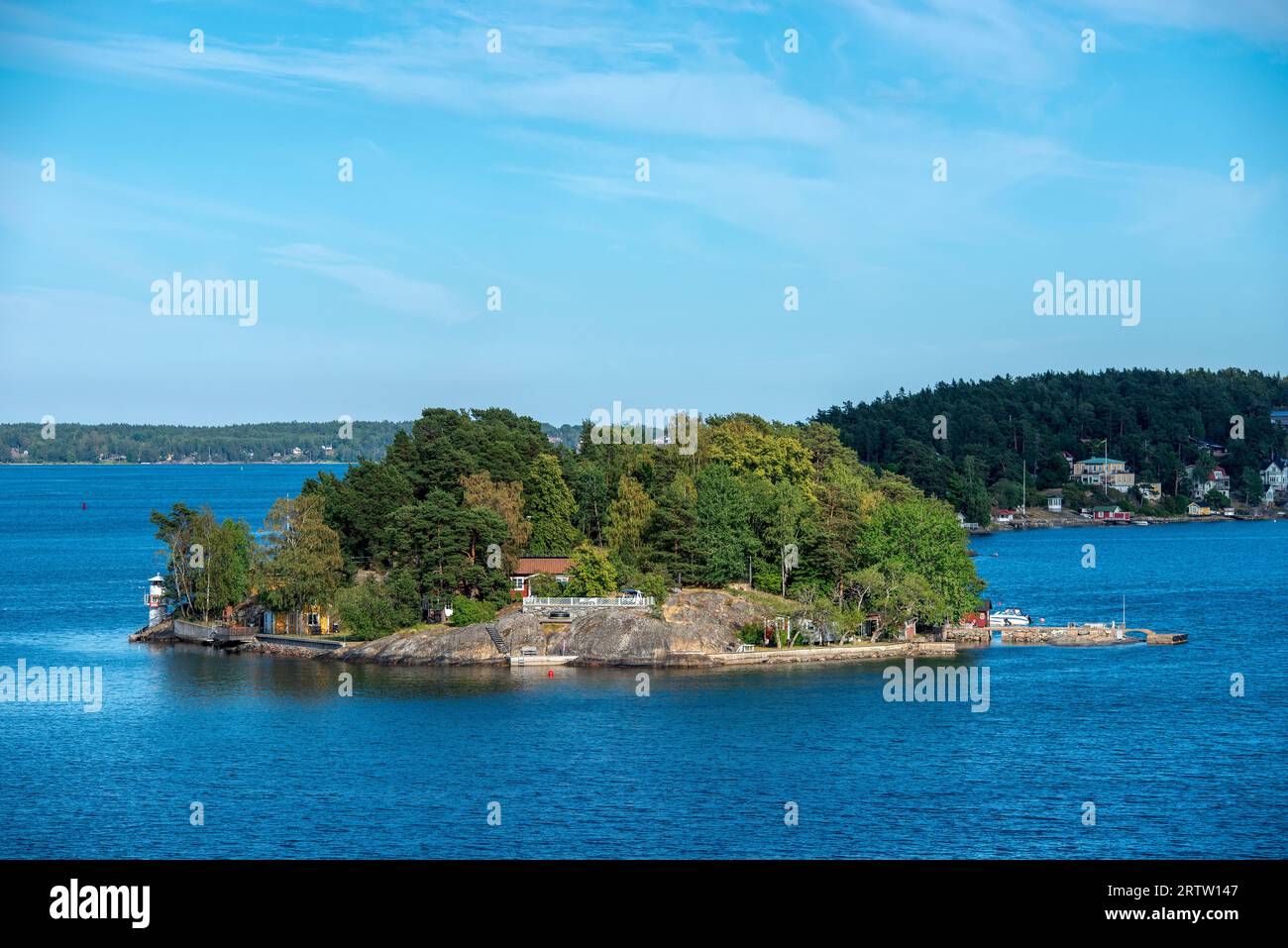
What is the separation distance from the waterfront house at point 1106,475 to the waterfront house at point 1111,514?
642cm

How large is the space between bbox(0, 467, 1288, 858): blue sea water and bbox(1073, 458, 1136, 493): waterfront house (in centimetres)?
10475

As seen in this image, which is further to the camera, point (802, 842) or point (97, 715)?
point (97, 715)

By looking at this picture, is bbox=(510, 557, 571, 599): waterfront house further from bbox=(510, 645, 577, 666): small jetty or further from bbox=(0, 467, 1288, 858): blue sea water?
bbox=(0, 467, 1288, 858): blue sea water

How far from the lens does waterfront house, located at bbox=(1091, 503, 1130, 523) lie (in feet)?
502

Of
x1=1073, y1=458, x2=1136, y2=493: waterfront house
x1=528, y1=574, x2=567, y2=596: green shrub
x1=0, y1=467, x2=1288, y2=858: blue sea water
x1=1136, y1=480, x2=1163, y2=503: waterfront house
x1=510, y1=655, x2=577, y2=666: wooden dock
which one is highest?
x1=1073, y1=458, x2=1136, y2=493: waterfront house

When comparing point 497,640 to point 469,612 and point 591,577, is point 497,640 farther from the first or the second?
point 591,577

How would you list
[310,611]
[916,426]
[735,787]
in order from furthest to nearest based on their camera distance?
[916,426], [310,611], [735,787]

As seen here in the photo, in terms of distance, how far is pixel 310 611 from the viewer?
60.8 meters

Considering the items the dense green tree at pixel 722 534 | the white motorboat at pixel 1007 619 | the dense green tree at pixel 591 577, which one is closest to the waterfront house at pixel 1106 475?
the white motorboat at pixel 1007 619

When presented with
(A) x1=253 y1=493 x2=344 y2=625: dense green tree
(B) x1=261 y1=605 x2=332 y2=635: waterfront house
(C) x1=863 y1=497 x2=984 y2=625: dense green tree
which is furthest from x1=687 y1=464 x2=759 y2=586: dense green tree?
(B) x1=261 y1=605 x2=332 y2=635: waterfront house

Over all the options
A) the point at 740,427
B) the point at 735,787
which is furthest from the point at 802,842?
the point at 740,427

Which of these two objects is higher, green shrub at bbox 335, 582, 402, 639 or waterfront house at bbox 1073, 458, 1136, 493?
waterfront house at bbox 1073, 458, 1136, 493

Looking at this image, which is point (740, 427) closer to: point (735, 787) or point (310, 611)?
point (310, 611)
